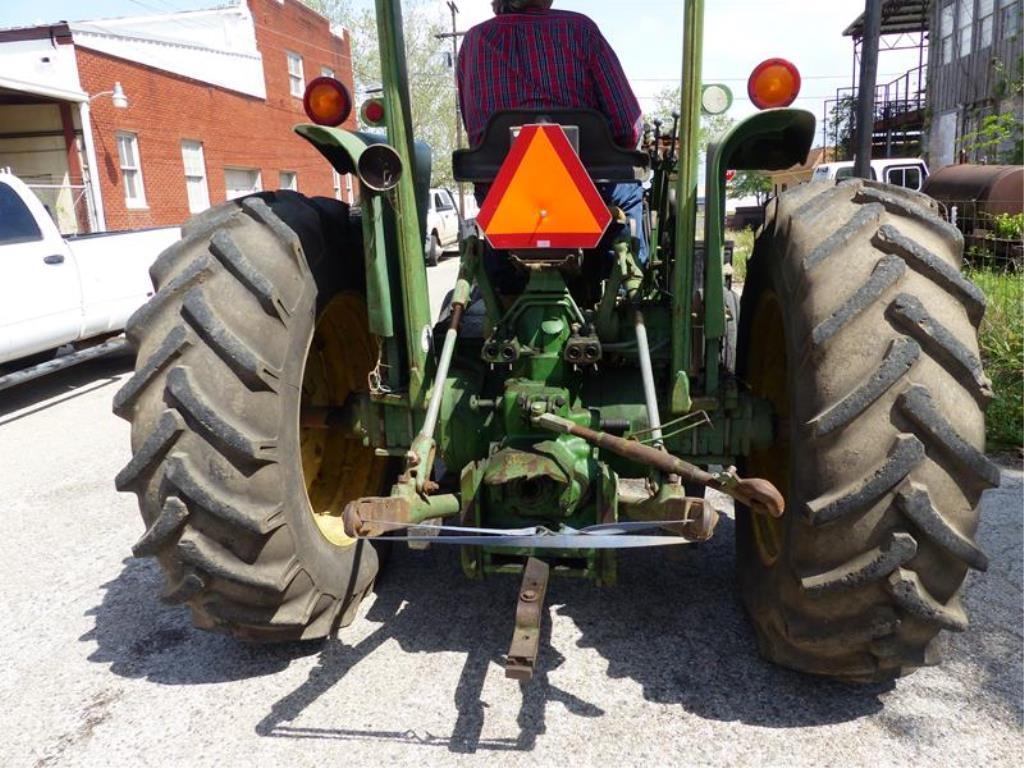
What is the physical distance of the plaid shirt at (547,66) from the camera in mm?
3506

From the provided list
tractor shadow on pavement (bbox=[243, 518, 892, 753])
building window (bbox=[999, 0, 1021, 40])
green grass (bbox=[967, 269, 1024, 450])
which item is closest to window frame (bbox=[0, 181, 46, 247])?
tractor shadow on pavement (bbox=[243, 518, 892, 753])

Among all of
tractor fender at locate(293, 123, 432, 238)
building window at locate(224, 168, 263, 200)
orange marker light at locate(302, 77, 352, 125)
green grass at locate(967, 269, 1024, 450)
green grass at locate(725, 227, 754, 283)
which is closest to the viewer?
tractor fender at locate(293, 123, 432, 238)

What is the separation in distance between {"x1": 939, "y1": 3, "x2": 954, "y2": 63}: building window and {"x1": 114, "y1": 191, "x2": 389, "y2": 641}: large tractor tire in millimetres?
24876

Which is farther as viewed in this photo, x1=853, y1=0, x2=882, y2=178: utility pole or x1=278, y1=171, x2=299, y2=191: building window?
x1=278, y1=171, x2=299, y2=191: building window

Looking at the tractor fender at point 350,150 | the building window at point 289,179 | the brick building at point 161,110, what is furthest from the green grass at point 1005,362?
the building window at point 289,179

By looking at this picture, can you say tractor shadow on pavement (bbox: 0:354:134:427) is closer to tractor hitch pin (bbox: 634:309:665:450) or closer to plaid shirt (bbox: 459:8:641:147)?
plaid shirt (bbox: 459:8:641:147)

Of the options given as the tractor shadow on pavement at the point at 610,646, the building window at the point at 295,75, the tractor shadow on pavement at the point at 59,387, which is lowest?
the tractor shadow on pavement at the point at 59,387

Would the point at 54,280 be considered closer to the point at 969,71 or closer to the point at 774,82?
the point at 774,82

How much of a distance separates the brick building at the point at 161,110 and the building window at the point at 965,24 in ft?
62.0

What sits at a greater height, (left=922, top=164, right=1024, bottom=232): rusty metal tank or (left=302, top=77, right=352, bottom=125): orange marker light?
(left=302, top=77, right=352, bottom=125): orange marker light

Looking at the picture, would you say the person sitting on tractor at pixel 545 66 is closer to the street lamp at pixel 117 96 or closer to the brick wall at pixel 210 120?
the brick wall at pixel 210 120

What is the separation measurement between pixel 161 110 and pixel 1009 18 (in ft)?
64.3

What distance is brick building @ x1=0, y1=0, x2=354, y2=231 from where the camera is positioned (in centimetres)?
1641

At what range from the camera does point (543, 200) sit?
2.89 metres
